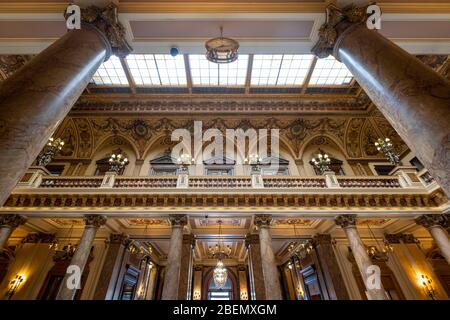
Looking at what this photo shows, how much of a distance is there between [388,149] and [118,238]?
12092mm

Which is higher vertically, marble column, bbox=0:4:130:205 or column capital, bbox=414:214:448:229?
column capital, bbox=414:214:448:229

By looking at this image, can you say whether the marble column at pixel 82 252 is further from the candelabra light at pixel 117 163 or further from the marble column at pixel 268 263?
the marble column at pixel 268 263

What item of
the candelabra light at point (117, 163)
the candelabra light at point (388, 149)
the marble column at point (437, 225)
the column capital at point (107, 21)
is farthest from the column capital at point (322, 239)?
the column capital at point (107, 21)

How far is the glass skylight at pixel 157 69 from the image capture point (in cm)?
882

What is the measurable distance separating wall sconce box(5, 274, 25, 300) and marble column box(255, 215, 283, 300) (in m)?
9.16

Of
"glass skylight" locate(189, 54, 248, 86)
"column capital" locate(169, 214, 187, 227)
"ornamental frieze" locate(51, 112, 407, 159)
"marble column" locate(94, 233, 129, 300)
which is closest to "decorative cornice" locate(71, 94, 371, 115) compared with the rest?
"ornamental frieze" locate(51, 112, 407, 159)

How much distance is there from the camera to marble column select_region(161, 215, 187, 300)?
6.29m

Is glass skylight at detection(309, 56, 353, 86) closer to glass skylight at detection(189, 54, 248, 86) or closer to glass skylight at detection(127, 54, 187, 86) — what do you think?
glass skylight at detection(189, 54, 248, 86)

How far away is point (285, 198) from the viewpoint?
8156mm

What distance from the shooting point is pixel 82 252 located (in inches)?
268

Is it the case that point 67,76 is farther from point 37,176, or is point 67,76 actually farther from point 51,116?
point 37,176

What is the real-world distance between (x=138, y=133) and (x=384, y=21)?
32.9 feet

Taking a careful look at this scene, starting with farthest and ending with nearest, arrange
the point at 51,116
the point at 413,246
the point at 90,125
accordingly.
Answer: the point at 90,125
the point at 413,246
the point at 51,116
